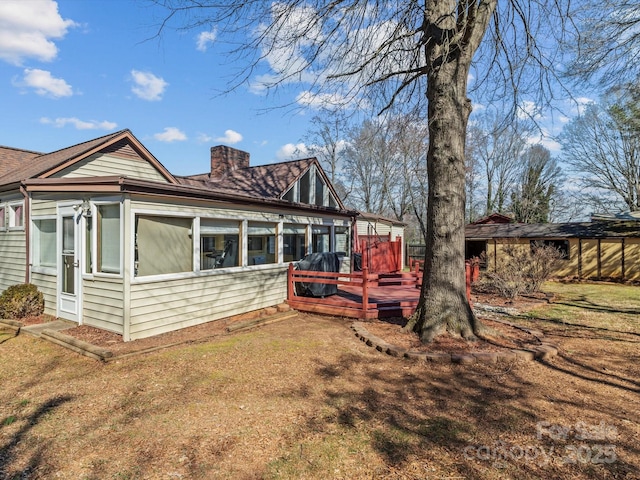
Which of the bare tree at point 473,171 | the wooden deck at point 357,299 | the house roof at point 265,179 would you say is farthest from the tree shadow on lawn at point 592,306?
the bare tree at point 473,171

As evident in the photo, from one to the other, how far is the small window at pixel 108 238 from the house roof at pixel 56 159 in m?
4.11

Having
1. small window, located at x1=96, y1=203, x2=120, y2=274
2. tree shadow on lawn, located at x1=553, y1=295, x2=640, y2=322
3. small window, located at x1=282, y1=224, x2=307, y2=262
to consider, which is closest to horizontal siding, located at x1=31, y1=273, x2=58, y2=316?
small window, located at x1=96, y1=203, x2=120, y2=274

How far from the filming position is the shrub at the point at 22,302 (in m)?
7.42

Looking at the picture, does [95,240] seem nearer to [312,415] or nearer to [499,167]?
[312,415]

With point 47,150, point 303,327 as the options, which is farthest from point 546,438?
point 47,150

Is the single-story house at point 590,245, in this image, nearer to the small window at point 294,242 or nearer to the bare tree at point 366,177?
the small window at point 294,242

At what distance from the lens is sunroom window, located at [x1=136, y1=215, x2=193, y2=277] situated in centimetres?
632

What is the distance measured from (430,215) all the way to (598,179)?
28.1 m

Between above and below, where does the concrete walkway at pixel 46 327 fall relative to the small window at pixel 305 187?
below

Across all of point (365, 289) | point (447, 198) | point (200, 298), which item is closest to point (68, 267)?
point (200, 298)

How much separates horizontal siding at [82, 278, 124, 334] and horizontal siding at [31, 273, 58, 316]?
133cm

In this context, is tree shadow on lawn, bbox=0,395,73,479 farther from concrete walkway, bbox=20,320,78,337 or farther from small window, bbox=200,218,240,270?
small window, bbox=200,218,240,270

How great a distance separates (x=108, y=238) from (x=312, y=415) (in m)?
5.11

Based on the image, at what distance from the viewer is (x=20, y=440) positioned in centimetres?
318
